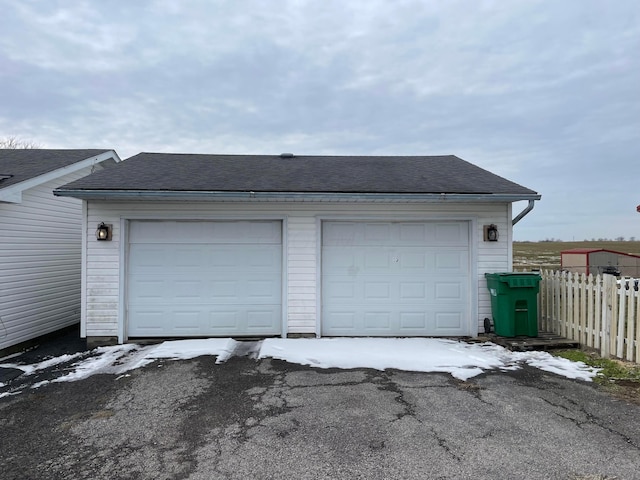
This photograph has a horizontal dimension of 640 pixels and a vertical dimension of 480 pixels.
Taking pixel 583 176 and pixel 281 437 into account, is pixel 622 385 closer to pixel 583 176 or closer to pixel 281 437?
pixel 281 437

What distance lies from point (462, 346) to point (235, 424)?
4082 millimetres

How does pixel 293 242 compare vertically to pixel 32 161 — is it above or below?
below

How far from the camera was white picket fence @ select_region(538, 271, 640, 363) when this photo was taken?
484cm

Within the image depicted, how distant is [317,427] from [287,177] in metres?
4.70

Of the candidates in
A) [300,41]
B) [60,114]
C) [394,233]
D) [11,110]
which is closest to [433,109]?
[300,41]

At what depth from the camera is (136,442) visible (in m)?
2.99

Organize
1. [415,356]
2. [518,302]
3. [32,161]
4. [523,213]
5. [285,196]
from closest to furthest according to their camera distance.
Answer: [415,356]
[285,196]
[518,302]
[523,213]
[32,161]

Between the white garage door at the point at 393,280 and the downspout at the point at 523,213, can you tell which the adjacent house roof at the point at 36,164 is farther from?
the downspout at the point at 523,213

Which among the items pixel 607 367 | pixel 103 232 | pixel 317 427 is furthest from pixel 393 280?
pixel 103 232

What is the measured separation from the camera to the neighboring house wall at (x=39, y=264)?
6574 mm

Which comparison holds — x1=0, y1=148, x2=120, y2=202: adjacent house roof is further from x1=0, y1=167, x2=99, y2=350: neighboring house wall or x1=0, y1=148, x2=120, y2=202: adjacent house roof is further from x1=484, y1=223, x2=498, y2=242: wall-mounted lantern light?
x1=484, y1=223, x2=498, y2=242: wall-mounted lantern light

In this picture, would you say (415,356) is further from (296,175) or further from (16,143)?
(16,143)

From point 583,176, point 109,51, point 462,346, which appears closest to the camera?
point 462,346

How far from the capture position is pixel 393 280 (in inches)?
259
